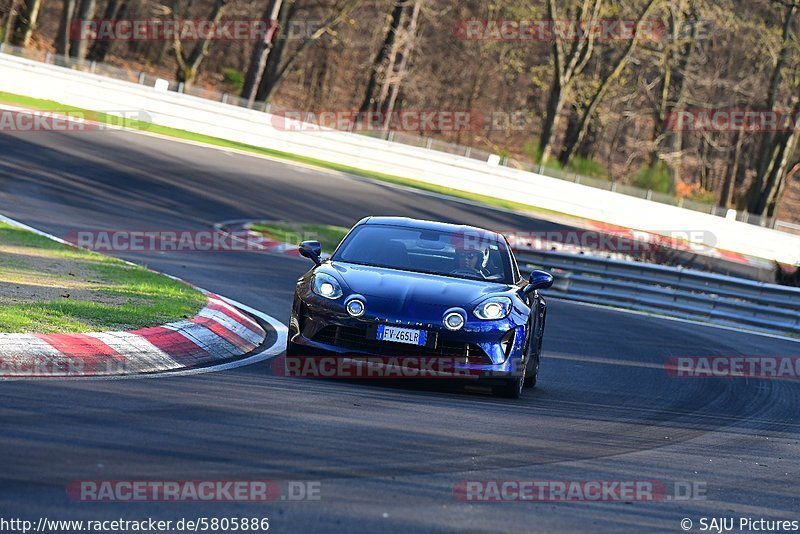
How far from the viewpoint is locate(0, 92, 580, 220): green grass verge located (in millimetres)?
32969

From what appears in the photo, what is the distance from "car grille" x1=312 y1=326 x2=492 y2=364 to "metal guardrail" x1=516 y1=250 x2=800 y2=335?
521 inches

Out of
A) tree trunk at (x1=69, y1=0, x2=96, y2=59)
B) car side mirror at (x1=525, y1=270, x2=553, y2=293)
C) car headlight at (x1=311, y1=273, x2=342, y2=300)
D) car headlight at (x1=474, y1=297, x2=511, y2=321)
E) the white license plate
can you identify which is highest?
tree trunk at (x1=69, y1=0, x2=96, y2=59)

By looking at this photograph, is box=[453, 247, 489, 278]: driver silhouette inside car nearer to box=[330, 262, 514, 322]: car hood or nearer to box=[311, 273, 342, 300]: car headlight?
box=[330, 262, 514, 322]: car hood

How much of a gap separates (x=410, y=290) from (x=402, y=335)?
49cm

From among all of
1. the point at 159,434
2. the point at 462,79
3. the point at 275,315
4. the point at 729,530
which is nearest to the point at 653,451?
the point at 729,530

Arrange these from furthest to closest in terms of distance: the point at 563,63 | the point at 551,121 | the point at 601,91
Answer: the point at 601,91 → the point at 563,63 → the point at 551,121

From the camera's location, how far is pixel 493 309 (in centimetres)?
976

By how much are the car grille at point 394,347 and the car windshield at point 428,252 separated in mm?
1149

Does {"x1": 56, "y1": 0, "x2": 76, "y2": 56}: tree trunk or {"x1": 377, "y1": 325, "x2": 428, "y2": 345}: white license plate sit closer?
{"x1": 377, "y1": 325, "x2": 428, "y2": 345}: white license plate

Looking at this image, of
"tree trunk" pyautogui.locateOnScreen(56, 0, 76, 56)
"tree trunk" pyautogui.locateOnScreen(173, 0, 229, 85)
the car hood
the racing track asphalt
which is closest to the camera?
the racing track asphalt

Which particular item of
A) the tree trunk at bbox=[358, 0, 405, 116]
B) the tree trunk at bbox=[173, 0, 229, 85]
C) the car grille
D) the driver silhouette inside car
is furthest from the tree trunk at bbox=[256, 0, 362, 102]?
the car grille

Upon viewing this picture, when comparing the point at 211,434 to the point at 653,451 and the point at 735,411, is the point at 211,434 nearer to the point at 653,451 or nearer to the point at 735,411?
the point at 653,451

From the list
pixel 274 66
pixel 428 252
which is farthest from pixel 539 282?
pixel 274 66

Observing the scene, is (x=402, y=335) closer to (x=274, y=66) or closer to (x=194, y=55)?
(x=194, y=55)
